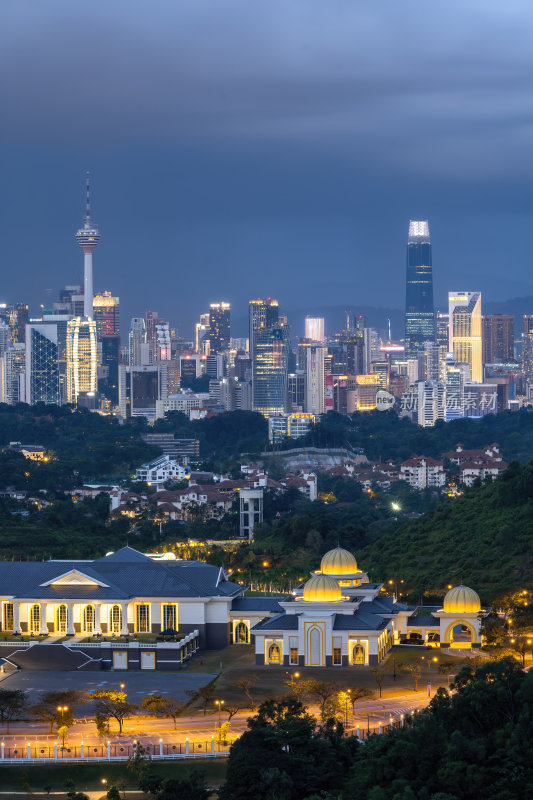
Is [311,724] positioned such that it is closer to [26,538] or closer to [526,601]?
[526,601]

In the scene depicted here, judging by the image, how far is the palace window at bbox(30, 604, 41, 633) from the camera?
1935 inches

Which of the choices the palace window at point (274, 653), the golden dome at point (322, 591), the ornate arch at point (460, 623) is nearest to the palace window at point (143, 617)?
the palace window at point (274, 653)

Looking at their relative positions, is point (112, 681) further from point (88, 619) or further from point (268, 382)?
point (268, 382)

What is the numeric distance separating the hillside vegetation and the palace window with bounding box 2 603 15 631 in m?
14.1

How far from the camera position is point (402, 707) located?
40188mm

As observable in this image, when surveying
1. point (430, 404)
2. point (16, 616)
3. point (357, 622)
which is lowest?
point (16, 616)

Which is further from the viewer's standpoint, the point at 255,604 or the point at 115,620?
the point at 255,604

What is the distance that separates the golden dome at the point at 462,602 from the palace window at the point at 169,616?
822 cm

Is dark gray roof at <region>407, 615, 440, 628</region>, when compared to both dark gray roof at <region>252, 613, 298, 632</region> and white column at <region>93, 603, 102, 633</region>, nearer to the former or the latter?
dark gray roof at <region>252, 613, 298, 632</region>

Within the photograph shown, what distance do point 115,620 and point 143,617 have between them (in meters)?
0.85

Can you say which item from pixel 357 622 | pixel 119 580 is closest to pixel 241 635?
pixel 119 580

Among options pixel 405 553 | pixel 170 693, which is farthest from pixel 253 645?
pixel 405 553

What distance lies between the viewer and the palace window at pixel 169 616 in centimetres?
4897

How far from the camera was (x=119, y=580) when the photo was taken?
49.7 metres
